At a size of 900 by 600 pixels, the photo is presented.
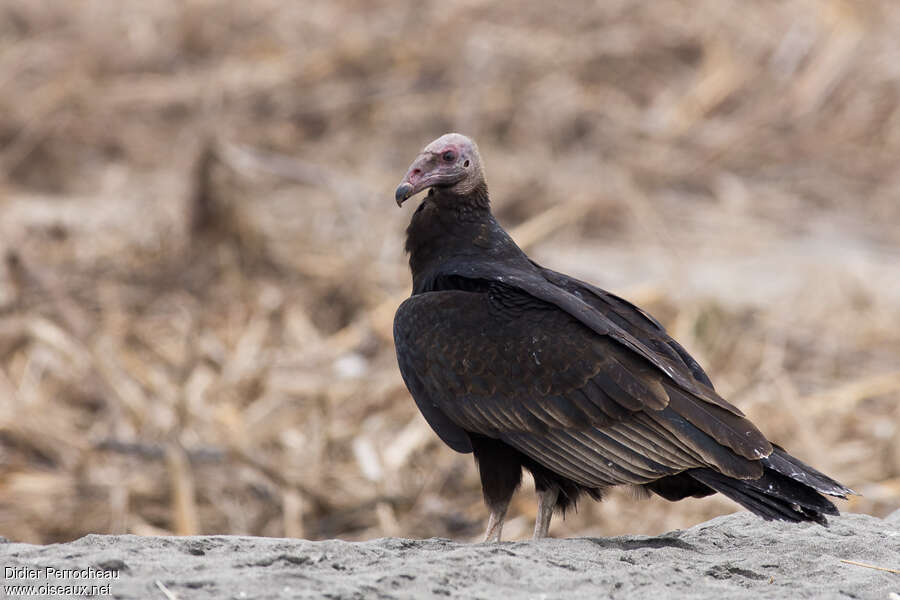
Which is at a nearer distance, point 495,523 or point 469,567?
point 469,567

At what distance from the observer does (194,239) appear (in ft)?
32.7

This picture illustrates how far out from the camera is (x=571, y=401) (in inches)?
179

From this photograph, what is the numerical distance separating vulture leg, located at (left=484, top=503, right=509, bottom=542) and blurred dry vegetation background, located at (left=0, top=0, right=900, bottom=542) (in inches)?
23.3

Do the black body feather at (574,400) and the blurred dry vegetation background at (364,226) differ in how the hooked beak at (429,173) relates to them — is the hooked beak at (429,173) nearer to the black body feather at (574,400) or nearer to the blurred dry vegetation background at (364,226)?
the black body feather at (574,400)

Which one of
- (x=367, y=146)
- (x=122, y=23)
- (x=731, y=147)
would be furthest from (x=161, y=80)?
(x=731, y=147)

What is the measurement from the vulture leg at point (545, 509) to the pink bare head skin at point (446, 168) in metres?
1.27

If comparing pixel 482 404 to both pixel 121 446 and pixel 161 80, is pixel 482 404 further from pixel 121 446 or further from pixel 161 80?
pixel 161 80

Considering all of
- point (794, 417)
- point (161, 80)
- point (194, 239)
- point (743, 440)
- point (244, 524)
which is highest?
point (161, 80)

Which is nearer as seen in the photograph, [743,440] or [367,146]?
[743,440]

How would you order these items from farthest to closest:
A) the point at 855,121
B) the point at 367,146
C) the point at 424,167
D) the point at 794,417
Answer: the point at 855,121 < the point at 367,146 < the point at 794,417 < the point at 424,167

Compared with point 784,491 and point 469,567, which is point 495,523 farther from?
point 784,491

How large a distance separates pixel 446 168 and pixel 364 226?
503cm

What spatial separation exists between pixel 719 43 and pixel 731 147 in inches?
79.0

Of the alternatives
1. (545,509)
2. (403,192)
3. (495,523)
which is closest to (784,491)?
(545,509)
